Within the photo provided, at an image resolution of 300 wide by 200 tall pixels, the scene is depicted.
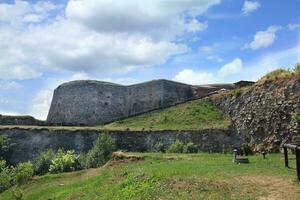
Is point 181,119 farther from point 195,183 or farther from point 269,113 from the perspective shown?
point 195,183

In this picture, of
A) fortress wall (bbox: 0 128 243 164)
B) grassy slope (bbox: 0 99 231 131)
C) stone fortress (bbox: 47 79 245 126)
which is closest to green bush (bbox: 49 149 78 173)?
fortress wall (bbox: 0 128 243 164)

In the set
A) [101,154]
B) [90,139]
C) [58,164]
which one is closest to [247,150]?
[101,154]

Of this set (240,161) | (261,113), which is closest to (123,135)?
(261,113)

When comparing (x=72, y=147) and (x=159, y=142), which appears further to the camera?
(x=72, y=147)

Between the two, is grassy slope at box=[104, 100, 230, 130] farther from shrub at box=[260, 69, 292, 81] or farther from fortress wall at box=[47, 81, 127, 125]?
fortress wall at box=[47, 81, 127, 125]

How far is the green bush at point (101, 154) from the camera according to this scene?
89.9ft

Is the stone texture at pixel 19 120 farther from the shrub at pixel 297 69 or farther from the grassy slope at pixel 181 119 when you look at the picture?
the shrub at pixel 297 69

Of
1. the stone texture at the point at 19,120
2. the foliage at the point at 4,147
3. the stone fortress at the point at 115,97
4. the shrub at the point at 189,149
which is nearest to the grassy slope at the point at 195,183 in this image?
the shrub at the point at 189,149

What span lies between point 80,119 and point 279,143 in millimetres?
26401

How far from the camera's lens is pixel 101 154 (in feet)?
90.8

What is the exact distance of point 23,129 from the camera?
3609 centimetres

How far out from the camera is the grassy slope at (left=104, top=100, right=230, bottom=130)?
1241 inches

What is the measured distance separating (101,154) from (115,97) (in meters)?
19.2

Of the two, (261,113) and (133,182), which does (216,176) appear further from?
A: (261,113)
